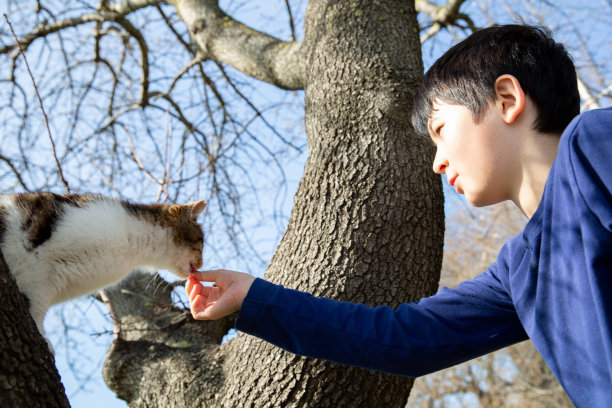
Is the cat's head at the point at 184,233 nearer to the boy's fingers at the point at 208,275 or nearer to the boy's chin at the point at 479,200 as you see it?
the boy's fingers at the point at 208,275

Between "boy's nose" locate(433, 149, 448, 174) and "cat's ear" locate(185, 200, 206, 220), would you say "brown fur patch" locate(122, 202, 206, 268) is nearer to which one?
"cat's ear" locate(185, 200, 206, 220)

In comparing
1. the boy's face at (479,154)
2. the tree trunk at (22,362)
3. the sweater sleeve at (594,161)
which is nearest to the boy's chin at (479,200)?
the boy's face at (479,154)

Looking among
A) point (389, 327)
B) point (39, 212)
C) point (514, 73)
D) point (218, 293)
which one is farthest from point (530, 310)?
point (39, 212)

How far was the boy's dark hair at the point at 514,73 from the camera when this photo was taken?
136cm

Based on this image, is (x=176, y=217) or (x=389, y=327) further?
(x=176, y=217)

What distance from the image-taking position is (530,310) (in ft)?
4.41

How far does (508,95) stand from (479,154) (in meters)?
0.18

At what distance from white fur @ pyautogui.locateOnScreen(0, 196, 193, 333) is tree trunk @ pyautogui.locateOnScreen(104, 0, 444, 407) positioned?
56cm

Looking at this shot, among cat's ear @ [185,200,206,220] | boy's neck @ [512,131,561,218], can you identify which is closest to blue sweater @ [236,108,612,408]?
boy's neck @ [512,131,561,218]

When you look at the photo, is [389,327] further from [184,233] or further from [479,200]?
[184,233]

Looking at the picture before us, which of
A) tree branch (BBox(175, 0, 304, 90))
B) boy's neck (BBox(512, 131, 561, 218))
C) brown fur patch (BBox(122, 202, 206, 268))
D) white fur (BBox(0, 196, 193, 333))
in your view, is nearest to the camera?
boy's neck (BBox(512, 131, 561, 218))

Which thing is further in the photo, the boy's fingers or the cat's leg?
the cat's leg

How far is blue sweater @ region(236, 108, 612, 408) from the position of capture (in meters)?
1.08

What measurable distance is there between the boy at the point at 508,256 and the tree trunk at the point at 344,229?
548mm
